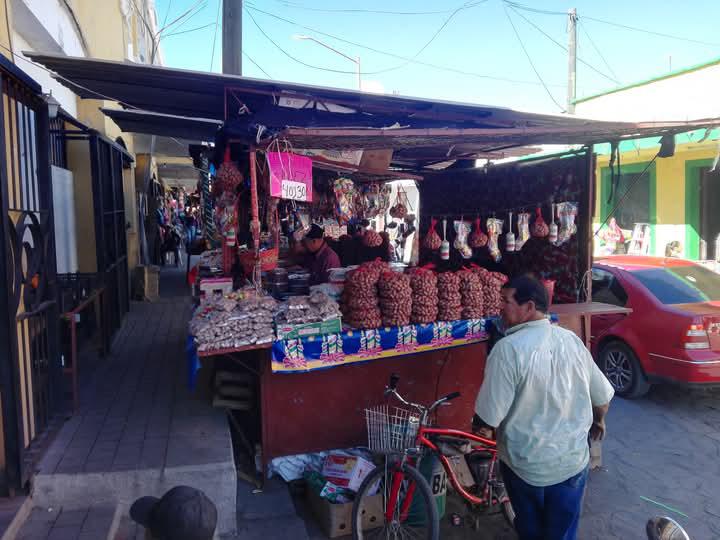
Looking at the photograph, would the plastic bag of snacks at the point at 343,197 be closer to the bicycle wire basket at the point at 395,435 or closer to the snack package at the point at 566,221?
the snack package at the point at 566,221

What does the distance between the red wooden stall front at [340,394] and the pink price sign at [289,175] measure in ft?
4.31

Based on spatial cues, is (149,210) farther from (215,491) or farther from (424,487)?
(424,487)

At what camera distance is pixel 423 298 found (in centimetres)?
440

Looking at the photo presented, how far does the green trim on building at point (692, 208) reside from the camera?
1376 centimetres

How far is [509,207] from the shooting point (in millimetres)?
6457

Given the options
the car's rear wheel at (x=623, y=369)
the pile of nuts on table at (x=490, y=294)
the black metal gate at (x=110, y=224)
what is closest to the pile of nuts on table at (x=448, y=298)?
the pile of nuts on table at (x=490, y=294)

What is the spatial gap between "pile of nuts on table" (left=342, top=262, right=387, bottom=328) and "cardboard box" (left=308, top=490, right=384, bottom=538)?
130cm

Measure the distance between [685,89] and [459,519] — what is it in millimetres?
13006

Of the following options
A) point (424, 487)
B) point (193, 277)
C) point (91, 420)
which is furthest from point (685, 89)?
point (91, 420)

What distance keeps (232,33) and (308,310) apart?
5.82m

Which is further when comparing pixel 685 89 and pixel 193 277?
pixel 685 89

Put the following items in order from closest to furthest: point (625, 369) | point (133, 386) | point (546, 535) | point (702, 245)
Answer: point (546, 535) → point (133, 386) → point (625, 369) → point (702, 245)

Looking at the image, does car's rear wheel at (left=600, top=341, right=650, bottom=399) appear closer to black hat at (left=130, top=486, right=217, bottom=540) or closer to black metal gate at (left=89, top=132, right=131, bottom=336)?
black hat at (left=130, top=486, right=217, bottom=540)

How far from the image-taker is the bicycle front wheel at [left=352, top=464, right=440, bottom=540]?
10.4ft
